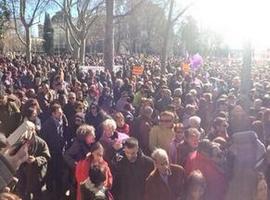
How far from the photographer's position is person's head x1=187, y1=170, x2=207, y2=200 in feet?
19.4

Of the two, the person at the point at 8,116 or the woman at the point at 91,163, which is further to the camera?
the person at the point at 8,116

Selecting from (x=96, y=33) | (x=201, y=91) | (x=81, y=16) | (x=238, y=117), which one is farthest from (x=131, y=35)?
(x=238, y=117)

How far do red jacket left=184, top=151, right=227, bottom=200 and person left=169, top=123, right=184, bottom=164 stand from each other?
682 mm

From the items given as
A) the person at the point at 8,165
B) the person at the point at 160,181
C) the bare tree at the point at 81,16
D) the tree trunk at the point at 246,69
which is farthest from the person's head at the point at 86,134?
the bare tree at the point at 81,16

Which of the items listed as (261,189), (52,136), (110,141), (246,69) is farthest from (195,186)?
(246,69)

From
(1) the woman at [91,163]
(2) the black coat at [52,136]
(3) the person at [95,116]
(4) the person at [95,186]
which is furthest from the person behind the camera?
(3) the person at [95,116]

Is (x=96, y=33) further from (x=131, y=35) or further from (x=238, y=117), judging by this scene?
(x=238, y=117)

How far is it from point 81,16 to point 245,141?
34108 millimetres

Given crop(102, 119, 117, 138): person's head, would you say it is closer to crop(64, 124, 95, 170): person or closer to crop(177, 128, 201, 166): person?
crop(64, 124, 95, 170): person

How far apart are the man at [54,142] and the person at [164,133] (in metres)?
1.44

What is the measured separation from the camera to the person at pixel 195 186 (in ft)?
19.4

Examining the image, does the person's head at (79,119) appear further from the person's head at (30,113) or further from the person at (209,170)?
the person at (209,170)

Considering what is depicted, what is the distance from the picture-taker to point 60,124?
8.54 metres

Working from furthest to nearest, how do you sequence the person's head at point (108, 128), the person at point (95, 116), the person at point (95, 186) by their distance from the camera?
1. the person at point (95, 116)
2. the person's head at point (108, 128)
3. the person at point (95, 186)
